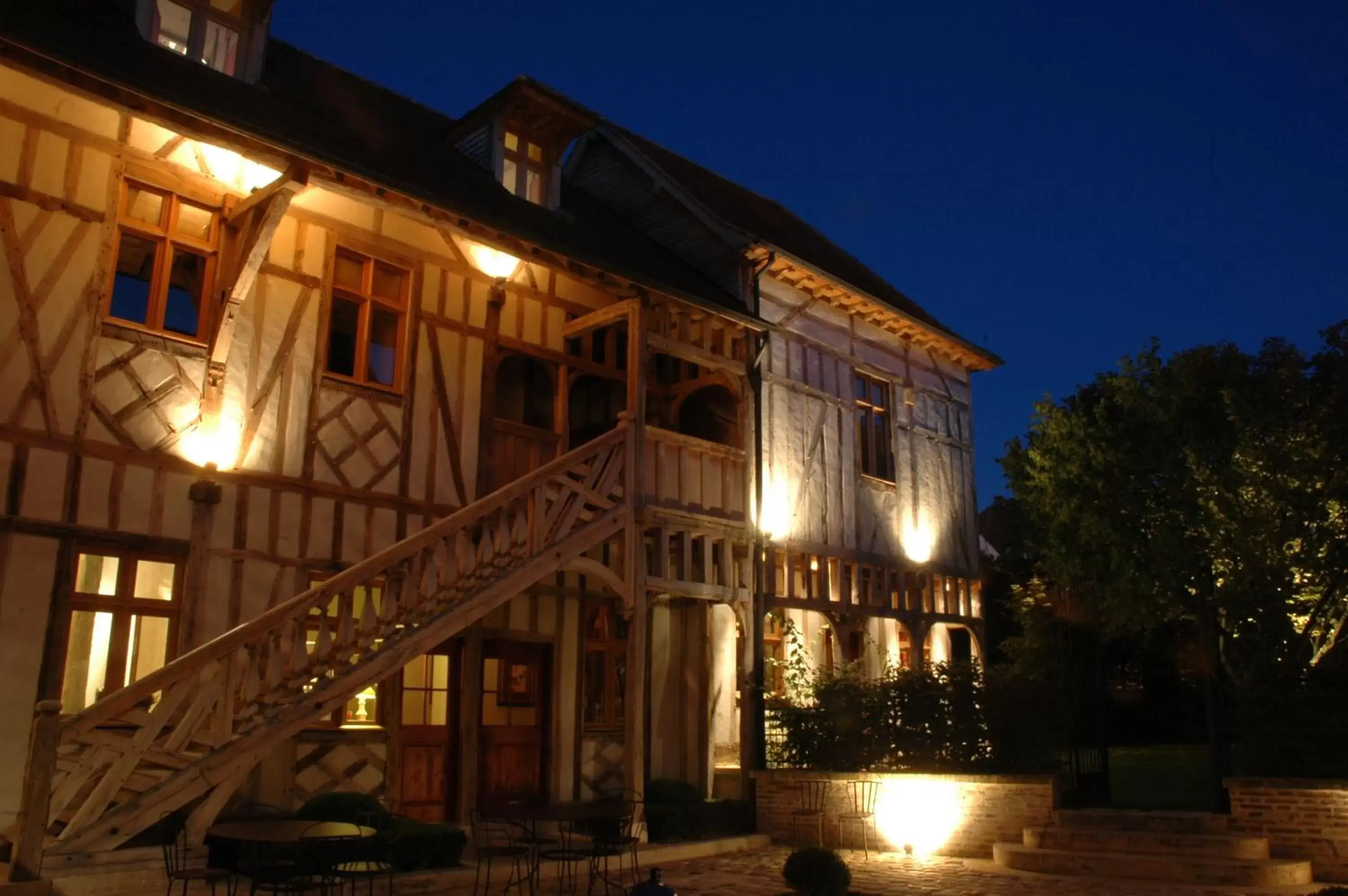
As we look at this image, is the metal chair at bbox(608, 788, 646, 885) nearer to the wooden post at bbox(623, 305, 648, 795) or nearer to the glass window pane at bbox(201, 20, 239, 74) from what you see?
the wooden post at bbox(623, 305, 648, 795)

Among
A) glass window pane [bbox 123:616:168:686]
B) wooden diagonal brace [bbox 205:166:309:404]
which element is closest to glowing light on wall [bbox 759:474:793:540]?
wooden diagonal brace [bbox 205:166:309:404]

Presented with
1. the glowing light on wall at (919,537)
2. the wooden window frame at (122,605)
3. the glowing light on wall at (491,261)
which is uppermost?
the glowing light on wall at (491,261)

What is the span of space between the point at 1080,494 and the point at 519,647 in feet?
24.5

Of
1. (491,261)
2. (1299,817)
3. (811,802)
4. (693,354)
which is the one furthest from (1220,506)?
(491,261)

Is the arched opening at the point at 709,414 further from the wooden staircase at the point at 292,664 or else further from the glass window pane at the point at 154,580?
the glass window pane at the point at 154,580

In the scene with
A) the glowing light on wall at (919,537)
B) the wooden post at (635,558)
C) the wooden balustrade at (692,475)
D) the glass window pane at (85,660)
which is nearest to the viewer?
the glass window pane at (85,660)

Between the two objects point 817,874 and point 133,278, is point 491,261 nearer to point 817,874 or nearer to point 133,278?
point 133,278

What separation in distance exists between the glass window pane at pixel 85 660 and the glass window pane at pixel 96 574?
19 centimetres

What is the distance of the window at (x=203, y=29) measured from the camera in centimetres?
1135

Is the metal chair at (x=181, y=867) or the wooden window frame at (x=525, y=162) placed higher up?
the wooden window frame at (x=525, y=162)

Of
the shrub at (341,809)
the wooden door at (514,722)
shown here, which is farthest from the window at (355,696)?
the wooden door at (514,722)

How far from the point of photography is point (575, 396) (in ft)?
50.1

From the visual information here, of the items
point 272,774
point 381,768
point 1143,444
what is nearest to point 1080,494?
point 1143,444

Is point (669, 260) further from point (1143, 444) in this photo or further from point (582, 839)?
point (582, 839)
